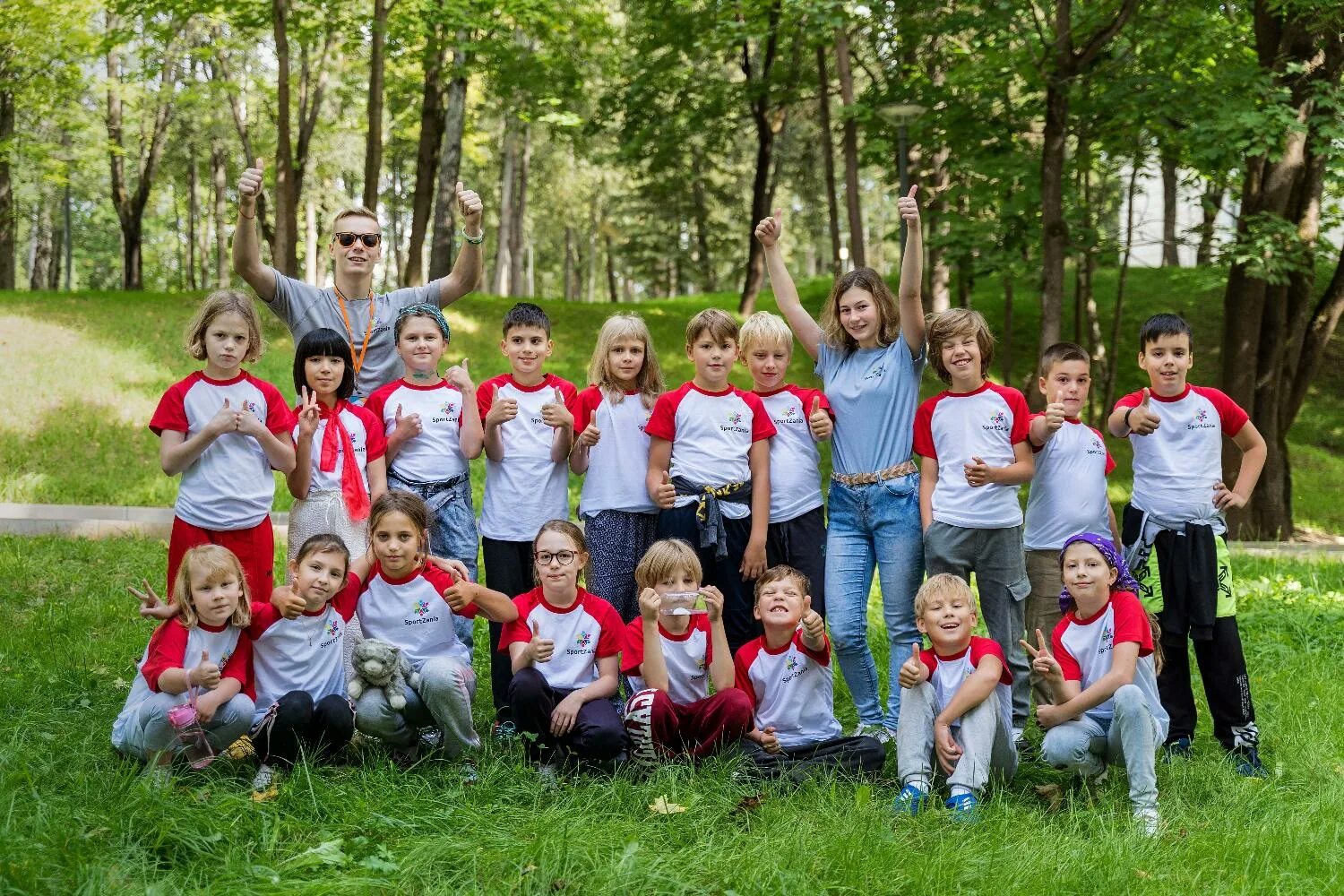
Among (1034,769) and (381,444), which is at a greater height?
(381,444)

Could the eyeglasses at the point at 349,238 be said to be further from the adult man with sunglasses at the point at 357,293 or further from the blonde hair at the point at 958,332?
the blonde hair at the point at 958,332

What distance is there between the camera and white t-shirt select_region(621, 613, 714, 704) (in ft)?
15.1

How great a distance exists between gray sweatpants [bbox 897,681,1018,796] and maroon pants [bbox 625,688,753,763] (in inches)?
23.9

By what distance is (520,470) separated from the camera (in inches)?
197

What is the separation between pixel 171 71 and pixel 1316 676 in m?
26.2

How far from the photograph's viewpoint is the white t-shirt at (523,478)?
16.4 feet

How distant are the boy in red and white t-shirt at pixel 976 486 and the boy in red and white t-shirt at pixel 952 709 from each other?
446mm

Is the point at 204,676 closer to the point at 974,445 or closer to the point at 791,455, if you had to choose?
the point at 791,455

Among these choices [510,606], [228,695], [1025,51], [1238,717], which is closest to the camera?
[228,695]

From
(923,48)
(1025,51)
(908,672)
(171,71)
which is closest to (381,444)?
(908,672)

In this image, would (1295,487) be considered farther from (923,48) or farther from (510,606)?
(510,606)

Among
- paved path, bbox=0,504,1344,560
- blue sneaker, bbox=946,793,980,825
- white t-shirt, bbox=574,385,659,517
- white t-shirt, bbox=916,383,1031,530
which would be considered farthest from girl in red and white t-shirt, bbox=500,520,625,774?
paved path, bbox=0,504,1344,560

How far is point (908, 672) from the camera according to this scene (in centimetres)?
422

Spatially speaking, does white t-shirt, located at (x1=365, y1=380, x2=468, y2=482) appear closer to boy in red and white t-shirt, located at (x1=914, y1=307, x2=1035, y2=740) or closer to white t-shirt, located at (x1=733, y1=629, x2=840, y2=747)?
white t-shirt, located at (x1=733, y1=629, x2=840, y2=747)
